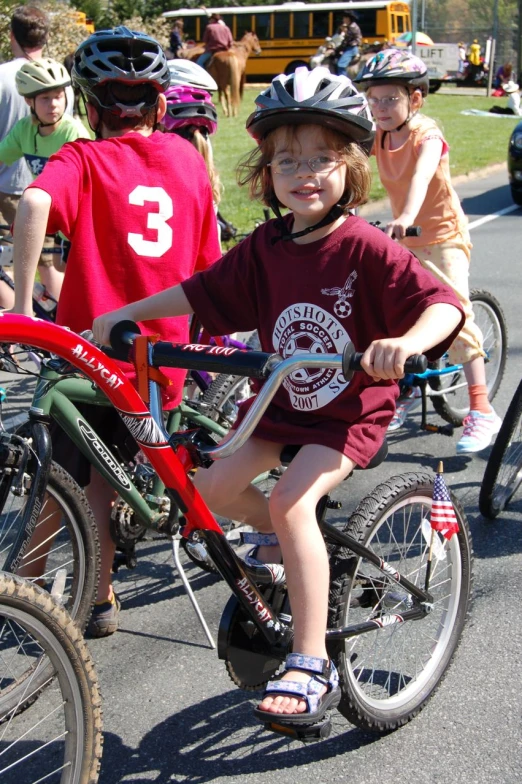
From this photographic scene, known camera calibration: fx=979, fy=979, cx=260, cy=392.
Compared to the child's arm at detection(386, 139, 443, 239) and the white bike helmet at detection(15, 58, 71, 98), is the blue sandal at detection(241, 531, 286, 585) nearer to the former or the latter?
the child's arm at detection(386, 139, 443, 239)

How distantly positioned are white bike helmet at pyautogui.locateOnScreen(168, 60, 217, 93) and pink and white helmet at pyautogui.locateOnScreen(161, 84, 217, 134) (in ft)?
0.08

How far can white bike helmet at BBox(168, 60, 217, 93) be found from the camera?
17.0 feet

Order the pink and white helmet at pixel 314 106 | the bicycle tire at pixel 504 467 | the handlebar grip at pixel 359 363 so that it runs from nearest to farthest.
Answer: the handlebar grip at pixel 359 363 → the pink and white helmet at pixel 314 106 → the bicycle tire at pixel 504 467

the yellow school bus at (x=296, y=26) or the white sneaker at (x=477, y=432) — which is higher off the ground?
the yellow school bus at (x=296, y=26)

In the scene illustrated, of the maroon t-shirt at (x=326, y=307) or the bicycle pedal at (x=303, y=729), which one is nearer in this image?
the bicycle pedal at (x=303, y=729)

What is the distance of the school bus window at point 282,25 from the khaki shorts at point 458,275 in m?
33.3

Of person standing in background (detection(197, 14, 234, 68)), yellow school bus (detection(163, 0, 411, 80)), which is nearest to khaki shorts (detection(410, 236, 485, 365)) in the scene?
person standing in background (detection(197, 14, 234, 68))

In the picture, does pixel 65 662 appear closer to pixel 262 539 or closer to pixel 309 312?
pixel 262 539

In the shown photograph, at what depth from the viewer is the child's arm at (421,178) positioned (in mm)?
4824

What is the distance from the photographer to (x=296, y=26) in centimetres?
3619

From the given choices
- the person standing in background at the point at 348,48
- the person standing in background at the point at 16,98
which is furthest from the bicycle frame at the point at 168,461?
the person standing in background at the point at 348,48

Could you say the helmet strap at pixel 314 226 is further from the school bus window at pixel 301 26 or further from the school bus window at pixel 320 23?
the school bus window at pixel 301 26

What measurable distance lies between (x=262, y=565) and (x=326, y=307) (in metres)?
0.78

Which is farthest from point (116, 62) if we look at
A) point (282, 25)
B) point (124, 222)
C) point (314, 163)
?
point (282, 25)
